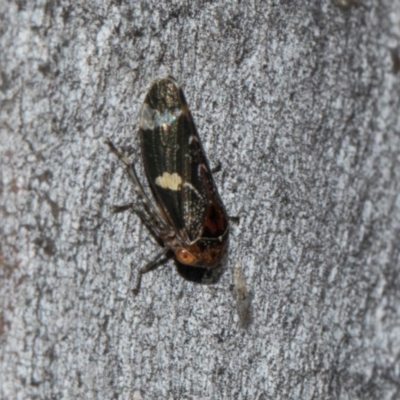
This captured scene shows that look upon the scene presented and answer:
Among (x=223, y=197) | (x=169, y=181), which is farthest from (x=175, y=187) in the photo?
(x=223, y=197)

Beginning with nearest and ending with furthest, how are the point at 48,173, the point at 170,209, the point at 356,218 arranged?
the point at 48,173
the point at 356,218
the point at 170,209

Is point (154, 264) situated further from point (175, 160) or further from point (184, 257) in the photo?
point (175, 160)

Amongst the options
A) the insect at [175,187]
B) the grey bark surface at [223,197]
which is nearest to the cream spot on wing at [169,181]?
the insect at [175,187]

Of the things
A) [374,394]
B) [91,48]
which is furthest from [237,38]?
[374,394]

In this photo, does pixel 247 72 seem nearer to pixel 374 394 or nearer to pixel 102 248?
pixel 102 248

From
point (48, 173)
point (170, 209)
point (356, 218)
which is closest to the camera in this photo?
point (48, 173)

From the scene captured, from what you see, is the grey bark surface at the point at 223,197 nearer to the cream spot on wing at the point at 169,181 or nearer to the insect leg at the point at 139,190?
the insect leg at the point at 139,190

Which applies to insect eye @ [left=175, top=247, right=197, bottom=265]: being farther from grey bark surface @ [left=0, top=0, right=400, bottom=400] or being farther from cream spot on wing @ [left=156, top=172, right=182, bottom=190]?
cream spot on wing @ [left=156, top=172, right=182, bottom=190]

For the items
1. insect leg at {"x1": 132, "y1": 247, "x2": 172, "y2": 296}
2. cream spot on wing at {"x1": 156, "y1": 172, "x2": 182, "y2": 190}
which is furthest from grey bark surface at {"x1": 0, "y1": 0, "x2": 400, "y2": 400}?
cream spot on wing at {"x1": 156, "y1": 172, "x2": 182, "y2": 190}
